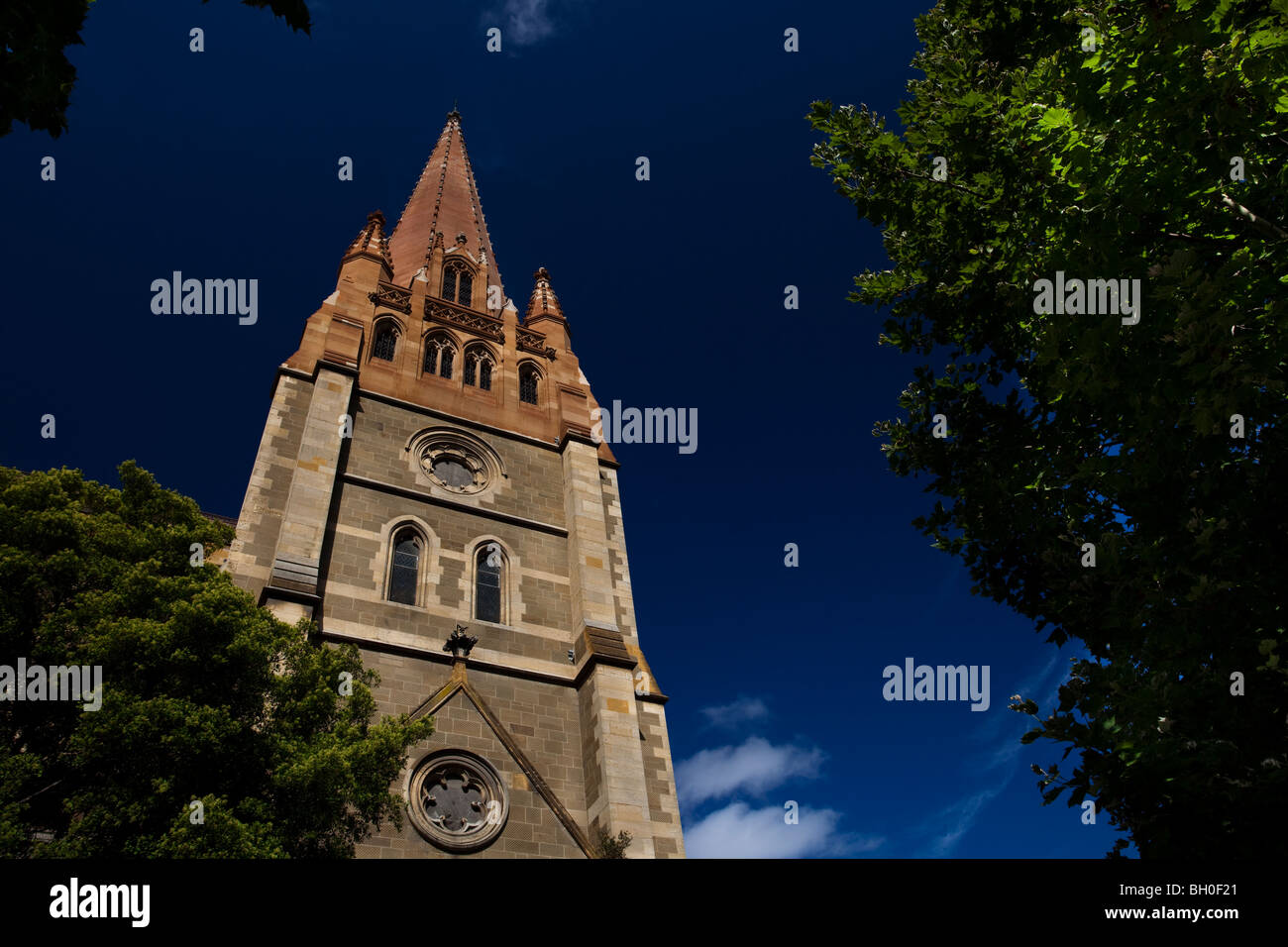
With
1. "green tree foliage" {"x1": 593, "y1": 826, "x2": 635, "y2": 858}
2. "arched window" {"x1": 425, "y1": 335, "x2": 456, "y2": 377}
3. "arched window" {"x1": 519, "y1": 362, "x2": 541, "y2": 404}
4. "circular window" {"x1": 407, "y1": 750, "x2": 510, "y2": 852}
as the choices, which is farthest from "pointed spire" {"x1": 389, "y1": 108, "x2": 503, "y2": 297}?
"green tree foliage" {"x1": 593, "y1": 826, "x2": 635, "y2": 858}

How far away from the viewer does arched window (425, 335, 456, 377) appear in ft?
79.4

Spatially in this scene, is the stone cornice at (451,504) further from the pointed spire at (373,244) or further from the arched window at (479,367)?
the pointed spire at (373,244)

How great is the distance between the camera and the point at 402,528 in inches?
750

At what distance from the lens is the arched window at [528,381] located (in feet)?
82.9

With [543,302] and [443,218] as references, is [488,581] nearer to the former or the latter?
[543,302]

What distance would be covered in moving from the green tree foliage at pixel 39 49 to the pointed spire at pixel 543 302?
24563 mm

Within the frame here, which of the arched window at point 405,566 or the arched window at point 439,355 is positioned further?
the arched window at point 439,355

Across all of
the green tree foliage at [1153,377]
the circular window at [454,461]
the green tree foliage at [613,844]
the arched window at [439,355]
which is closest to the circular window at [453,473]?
the circular window at [454,461]

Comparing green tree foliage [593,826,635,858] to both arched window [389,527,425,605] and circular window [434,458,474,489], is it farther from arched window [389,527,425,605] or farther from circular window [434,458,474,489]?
circular window [434,458,474,489]

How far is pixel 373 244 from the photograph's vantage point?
85.7ft

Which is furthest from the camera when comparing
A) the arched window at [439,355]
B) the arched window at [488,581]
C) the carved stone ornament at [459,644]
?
the arched window at [439,355]

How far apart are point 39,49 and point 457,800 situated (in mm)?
13180
